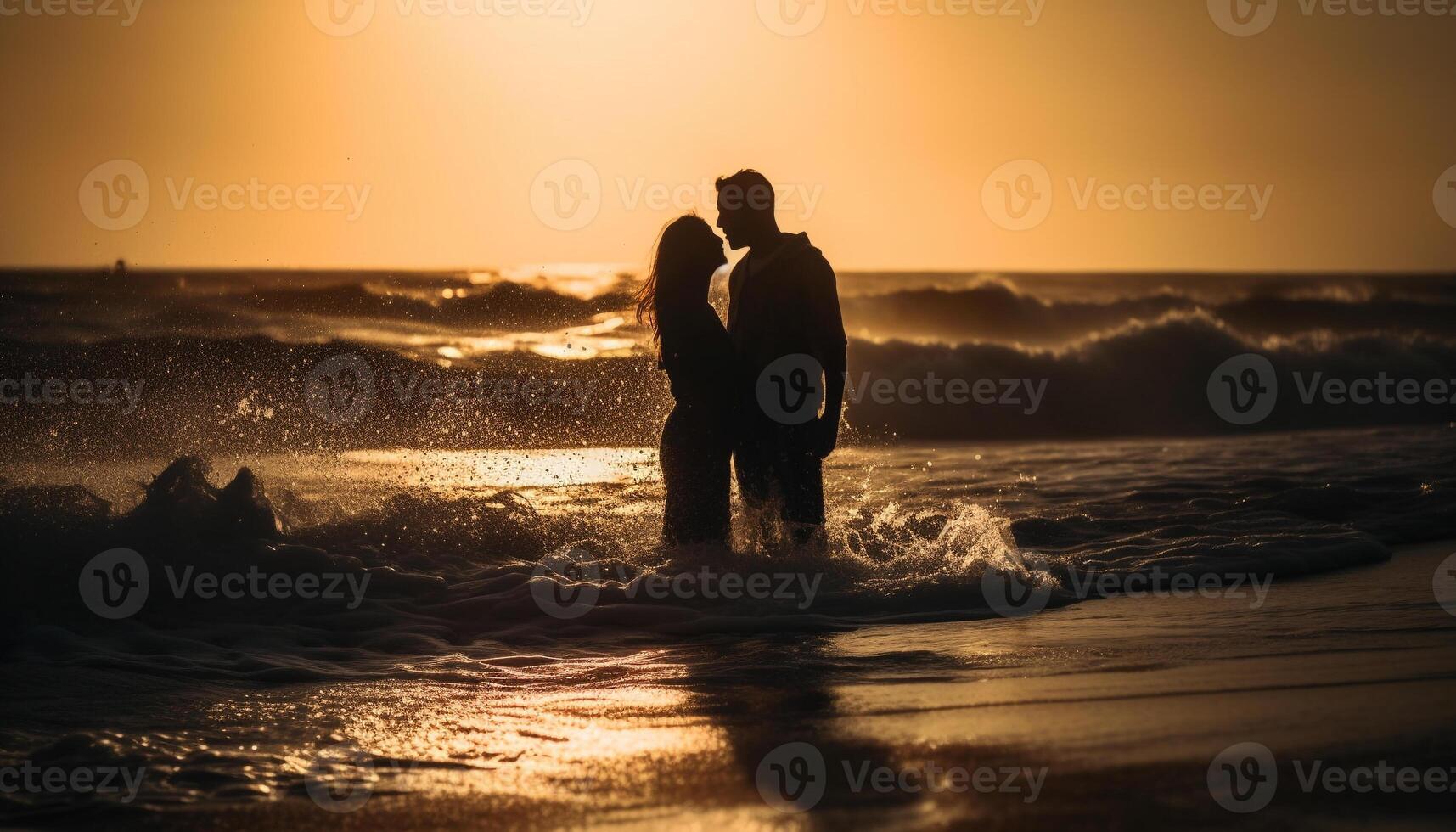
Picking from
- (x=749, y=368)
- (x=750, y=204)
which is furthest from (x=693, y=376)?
(x=750, y=204)

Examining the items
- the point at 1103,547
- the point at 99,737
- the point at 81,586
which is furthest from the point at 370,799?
the point at 1103,547

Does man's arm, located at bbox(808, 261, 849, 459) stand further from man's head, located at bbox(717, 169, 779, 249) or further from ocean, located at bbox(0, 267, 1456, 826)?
ocean, located at bbox(0, 267, 1456, 826)

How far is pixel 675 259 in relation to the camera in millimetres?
7066

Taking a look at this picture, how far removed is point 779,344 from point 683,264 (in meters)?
0.68

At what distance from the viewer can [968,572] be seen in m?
7.12

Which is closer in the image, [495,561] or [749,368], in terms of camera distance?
[749,368]

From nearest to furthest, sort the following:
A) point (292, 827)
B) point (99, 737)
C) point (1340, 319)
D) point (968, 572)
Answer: point (292, 827) → point (99, 737) → point (968, 572) → point (1340, 319)

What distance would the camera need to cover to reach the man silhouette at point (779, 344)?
706 cm

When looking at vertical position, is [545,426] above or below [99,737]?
above

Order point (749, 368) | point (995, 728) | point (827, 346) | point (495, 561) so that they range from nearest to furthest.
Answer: point (995, 728) → point (827, 346) → point (749, 368) → point (495, 561)

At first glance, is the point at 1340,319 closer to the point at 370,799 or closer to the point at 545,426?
the point at 545,426

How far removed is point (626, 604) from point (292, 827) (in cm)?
321

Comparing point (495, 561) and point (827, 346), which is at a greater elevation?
point (827, 346)

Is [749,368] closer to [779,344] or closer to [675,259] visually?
[779,344]
